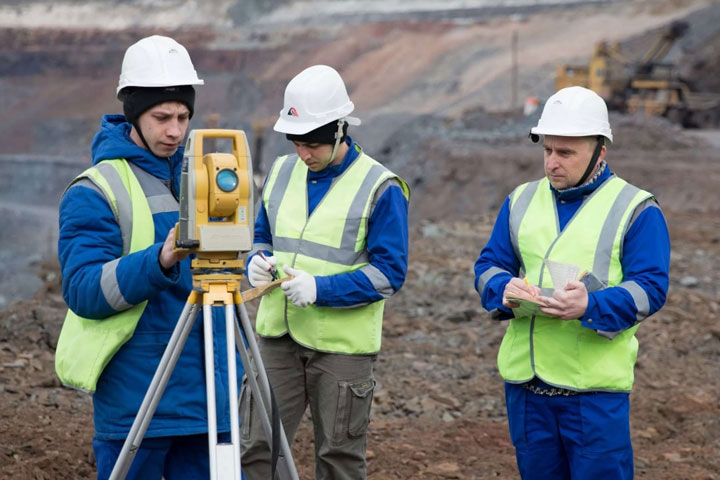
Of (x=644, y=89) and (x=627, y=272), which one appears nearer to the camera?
(x=627, y=272)

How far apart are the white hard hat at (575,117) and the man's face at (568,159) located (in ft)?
0.11

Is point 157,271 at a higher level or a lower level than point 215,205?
lower

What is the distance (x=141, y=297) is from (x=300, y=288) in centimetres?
82

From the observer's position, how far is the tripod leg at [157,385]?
2801 millimetres

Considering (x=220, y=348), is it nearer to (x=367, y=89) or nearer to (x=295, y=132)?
(x=295, y=132)

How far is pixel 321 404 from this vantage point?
386 centimetres

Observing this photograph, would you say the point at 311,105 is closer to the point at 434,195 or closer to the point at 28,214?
the point at 434,195

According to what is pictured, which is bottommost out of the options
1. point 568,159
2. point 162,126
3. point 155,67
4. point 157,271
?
point 157,271

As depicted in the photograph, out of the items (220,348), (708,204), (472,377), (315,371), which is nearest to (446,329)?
(472,377)

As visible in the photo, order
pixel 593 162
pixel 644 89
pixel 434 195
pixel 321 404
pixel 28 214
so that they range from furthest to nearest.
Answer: pixel 28 214 < pixel 644 89 < pixel 434 195 < pixel 321 404 < pixel 593 162

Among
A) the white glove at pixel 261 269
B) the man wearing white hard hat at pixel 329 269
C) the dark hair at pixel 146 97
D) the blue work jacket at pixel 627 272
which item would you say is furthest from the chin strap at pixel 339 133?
the dark hair at pixel 146 97

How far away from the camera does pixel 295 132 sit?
3709 mm

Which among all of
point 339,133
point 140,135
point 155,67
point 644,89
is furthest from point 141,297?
point 644,89

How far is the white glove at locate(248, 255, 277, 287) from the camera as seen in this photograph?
12.0 feet
